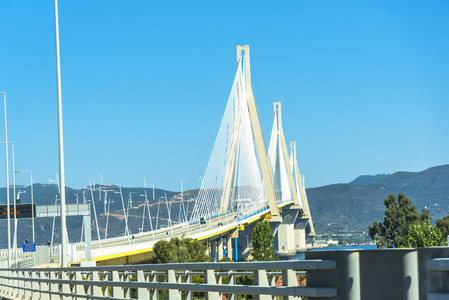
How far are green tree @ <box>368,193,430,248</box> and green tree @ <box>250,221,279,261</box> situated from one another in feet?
58.5

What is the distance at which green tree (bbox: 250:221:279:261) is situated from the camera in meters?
88.9

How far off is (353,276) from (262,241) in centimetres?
8385

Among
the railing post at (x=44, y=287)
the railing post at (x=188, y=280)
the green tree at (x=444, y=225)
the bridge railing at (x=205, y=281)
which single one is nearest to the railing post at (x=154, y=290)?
the bridge railing at (x=205, y=281)

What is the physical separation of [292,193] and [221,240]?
1073 inches

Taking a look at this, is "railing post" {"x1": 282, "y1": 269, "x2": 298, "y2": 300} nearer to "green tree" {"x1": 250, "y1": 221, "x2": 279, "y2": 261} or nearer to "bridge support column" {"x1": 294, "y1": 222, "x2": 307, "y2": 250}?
"green tree" {"x1": 250, "y1": 221, "x2": 279, "y2": 261}

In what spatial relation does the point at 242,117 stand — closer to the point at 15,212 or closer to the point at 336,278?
the point at 15,212

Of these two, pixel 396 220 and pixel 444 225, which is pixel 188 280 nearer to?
pixel 444 225

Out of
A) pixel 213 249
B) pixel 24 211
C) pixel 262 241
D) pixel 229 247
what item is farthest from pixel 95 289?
pixel 262 241

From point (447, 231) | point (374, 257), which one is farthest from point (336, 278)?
point (447, 231)

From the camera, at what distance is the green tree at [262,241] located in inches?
3499

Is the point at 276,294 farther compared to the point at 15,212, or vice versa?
the point at 15,212

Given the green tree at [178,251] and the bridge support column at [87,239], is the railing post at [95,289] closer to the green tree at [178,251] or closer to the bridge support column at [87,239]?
the bridge support column at [87,239]

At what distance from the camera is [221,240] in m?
88.2

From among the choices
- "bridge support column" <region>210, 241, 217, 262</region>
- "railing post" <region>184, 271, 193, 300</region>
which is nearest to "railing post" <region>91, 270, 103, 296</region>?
"railing post" <region>184, 271, 193, 300</region>
